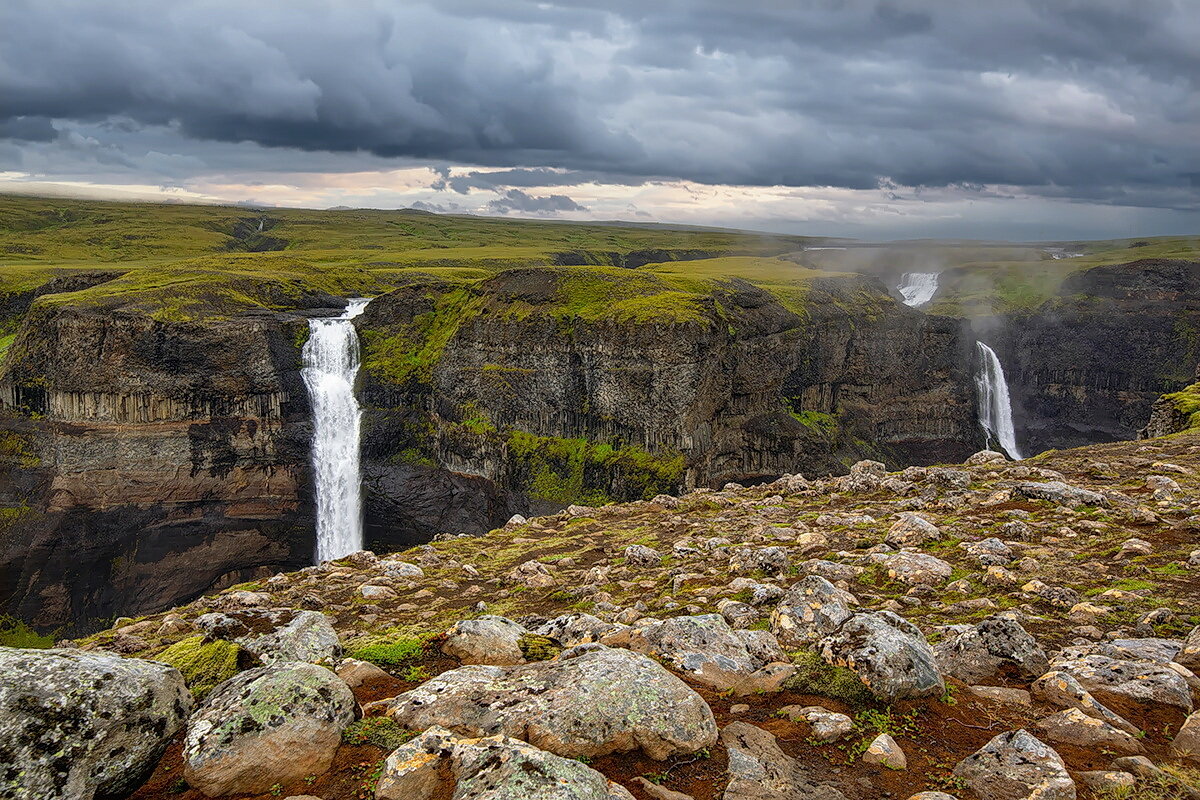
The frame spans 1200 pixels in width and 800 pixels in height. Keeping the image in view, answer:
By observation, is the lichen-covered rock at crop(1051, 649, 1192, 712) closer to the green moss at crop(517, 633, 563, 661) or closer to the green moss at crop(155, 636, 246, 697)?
the green moss at crop(517, 633, 563, 661)

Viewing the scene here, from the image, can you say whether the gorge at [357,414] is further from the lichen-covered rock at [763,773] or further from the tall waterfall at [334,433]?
the lichen-covered rock at [763,773]

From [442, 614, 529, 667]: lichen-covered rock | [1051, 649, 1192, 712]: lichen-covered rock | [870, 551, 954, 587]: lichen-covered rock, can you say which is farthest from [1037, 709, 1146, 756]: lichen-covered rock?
[442, 614, 529, 667]: lichen-covered rock

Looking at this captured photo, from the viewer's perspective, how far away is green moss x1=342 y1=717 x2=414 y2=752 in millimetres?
7096

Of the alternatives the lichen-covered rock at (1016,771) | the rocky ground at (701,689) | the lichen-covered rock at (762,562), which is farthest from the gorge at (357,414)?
the lichen-covered rock at (1016,771)

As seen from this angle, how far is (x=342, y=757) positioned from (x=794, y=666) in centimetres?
580

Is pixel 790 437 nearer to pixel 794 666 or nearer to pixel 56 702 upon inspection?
pixel 794 666

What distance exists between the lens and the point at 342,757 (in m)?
6.91

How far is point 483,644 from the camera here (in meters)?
10.1

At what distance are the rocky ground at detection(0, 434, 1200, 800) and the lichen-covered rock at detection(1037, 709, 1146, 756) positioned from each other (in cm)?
2

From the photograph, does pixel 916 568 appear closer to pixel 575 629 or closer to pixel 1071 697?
pixel 1071 697

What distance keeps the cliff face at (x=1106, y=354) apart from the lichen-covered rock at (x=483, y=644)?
11259cm

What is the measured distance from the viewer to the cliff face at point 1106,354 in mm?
98750

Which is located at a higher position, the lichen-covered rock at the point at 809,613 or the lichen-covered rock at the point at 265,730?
the lichen-covered rock at the point at 265,730

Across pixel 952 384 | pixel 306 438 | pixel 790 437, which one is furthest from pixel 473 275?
pixel 952 384
